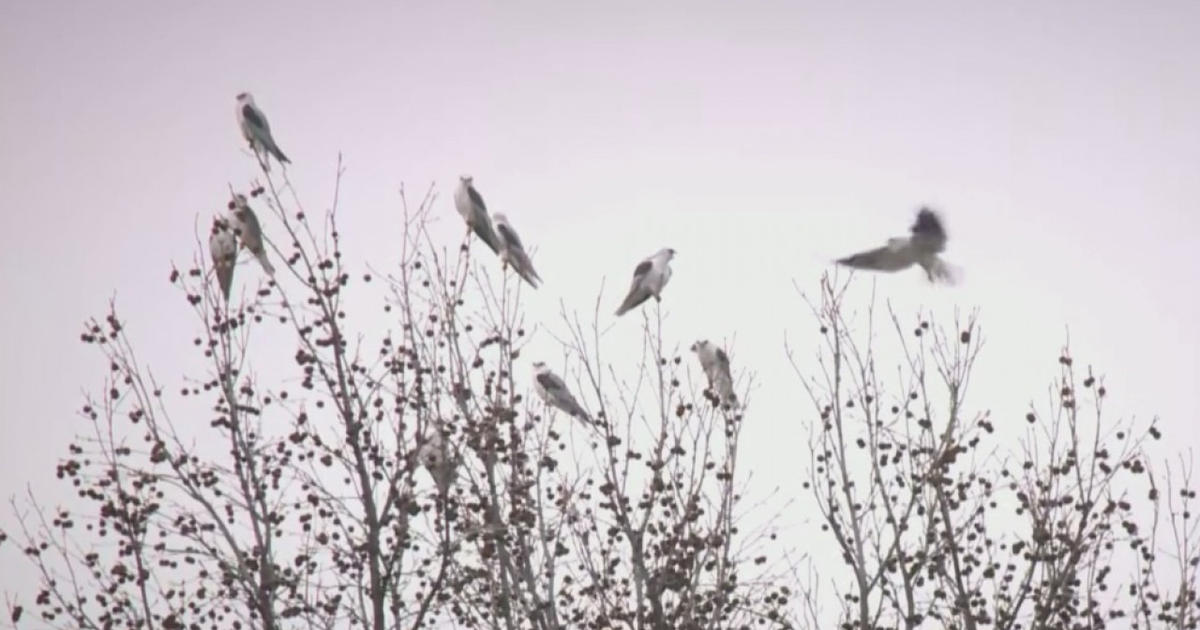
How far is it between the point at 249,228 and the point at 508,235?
2.79 metres

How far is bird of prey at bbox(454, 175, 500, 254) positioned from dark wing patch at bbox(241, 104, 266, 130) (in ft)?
6.89

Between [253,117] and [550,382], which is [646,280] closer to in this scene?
[550,382]

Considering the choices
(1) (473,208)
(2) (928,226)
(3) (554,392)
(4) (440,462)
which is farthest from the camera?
(1) (473,208)

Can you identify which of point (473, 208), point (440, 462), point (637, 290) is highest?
point (473, 208)

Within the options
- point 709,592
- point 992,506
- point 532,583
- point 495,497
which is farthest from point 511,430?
point 992,506

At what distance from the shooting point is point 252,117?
13.4 metres

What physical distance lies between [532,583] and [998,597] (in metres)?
3.15

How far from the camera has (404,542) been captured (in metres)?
8.28

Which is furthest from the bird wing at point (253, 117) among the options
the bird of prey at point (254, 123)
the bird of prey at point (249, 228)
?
the bird of prey at point (249, 228)

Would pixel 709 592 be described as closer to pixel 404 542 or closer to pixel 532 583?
pixel 532 583

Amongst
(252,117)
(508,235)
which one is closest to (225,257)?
(508,235)

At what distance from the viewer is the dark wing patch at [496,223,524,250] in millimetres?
11852

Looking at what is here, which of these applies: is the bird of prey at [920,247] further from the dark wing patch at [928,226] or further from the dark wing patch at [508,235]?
the dark wing patch at [508,235]

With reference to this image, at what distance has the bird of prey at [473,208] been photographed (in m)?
12.6
